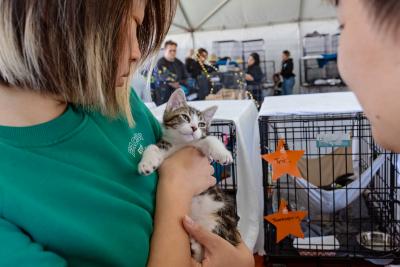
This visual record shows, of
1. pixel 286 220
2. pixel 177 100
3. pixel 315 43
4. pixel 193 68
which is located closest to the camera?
pixel 177 100

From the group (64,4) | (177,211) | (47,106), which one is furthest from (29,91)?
(177,211)

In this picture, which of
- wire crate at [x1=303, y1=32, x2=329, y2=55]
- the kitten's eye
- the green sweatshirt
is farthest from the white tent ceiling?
the green sweatshirt

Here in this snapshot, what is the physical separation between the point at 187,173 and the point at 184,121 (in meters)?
0.50

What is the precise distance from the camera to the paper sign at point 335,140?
1498 millimetres

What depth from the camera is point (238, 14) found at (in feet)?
24.4

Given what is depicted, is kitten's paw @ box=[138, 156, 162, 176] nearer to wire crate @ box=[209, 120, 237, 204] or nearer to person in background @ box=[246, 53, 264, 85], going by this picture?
wire crate @ box=[209, 120, 237, 204]

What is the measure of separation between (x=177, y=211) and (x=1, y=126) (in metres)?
0.36

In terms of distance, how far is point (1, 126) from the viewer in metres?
0.52

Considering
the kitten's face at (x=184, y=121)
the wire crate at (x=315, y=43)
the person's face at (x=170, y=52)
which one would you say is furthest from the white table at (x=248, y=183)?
the wire crate at (x=315, y=43)

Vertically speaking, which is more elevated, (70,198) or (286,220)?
(70,198)

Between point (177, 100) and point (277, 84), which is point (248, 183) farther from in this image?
point (277, 84)

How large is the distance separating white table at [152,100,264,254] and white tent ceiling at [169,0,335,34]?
5.59 m

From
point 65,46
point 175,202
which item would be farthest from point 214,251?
point 65,46

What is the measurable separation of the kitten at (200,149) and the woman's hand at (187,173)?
31 millimetres
